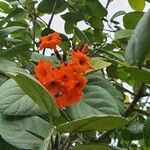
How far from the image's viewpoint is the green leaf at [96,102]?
90 centimetres

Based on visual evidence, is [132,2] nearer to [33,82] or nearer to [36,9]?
[36,9]

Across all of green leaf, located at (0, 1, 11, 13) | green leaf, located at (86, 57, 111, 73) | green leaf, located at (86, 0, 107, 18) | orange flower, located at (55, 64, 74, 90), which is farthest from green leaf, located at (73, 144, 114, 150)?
green leaf, located at (0, 1, 11, 13)

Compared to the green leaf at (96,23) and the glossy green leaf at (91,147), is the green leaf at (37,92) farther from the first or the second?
the green leaf at (96,23)

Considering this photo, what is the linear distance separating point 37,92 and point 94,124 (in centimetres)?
12

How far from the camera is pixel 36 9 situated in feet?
5.25

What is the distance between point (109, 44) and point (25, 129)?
0.55 metres

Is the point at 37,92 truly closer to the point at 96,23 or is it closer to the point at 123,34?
the point at 123,34

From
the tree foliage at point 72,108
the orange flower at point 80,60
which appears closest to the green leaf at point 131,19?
the tree foliage at point 72,108

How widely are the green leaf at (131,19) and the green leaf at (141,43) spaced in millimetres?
827

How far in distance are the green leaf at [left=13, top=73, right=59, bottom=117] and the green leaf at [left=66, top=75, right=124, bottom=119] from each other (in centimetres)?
10

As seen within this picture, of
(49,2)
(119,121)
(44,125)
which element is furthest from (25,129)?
(49,2)

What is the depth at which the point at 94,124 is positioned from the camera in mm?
774

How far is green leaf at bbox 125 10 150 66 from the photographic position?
0.40 metres

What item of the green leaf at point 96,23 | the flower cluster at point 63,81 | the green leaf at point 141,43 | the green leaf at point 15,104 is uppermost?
the green leaf at point 141,43
